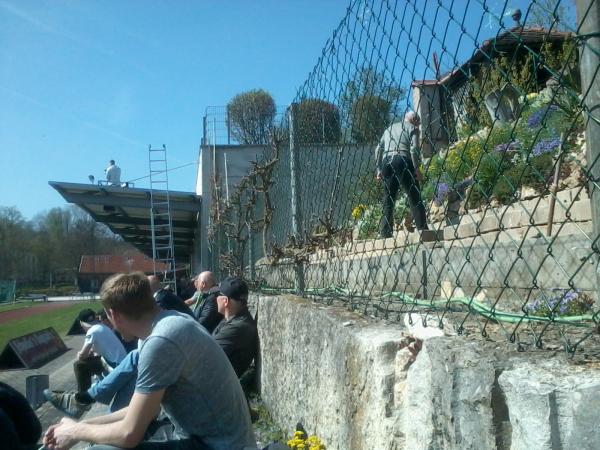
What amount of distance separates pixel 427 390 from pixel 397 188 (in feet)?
6.33

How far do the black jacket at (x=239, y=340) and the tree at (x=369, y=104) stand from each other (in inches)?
91.1

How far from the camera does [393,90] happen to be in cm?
333

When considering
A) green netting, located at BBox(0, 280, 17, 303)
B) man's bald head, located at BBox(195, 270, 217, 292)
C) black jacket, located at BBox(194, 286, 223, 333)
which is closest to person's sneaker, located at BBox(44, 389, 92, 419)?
black jacket, located at BBox(194, 286, 223, 333)

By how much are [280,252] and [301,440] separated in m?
3.10

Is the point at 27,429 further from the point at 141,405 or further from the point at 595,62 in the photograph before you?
the point at 595,62

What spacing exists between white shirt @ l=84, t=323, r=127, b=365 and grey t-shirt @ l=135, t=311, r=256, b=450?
436cm

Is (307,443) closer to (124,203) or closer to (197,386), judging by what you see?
(197,386)

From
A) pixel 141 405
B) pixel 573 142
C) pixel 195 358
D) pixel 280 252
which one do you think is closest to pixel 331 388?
pixel 195 358

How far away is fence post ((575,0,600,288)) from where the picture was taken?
5.62ft

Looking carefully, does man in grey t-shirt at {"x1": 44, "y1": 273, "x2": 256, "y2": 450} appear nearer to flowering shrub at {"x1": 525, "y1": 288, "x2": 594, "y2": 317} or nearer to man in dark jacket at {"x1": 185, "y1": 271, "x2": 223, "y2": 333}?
flowering shrub at {"x1": 525, "y1": 288, "x2": 594, "y2": 317}

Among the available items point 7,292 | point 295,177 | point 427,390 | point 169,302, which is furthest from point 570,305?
point 7,292

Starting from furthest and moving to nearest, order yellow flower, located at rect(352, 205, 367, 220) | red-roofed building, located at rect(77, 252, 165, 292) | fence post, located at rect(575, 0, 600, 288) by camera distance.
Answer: red-roofed building, located at rect(77, 252, 165, 292) → yellow flower, located at rect(352, 205, 367, 220) → fence post, located at rect(575, 0, 600, 288)

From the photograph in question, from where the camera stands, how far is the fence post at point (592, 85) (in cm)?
171

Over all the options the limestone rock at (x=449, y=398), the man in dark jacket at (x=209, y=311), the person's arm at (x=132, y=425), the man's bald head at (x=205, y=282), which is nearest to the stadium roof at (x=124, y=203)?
the man's bald head at (x=205, y=282)
